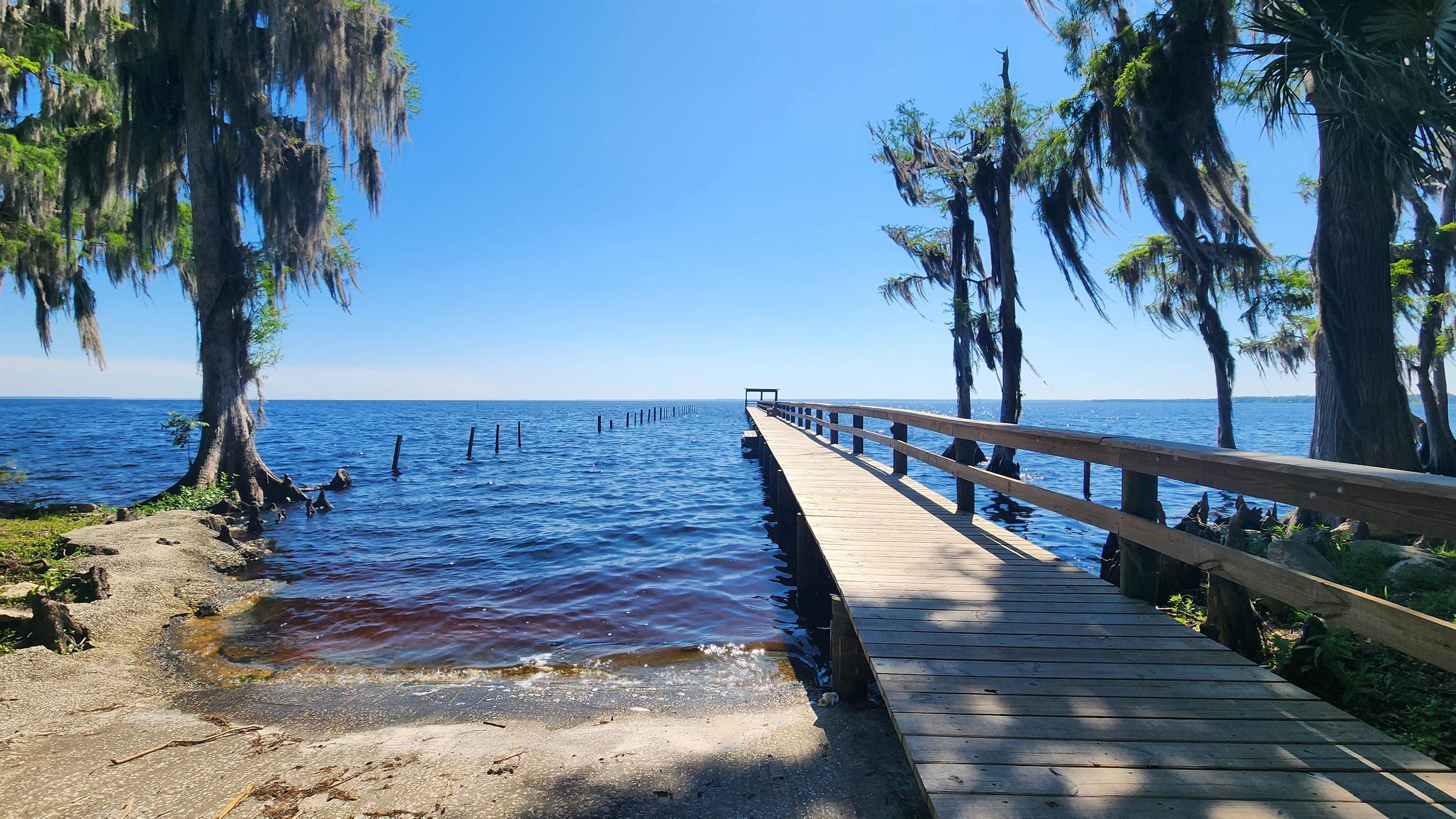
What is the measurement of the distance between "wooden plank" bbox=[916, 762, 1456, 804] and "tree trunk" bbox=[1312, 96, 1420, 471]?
22.9 feet

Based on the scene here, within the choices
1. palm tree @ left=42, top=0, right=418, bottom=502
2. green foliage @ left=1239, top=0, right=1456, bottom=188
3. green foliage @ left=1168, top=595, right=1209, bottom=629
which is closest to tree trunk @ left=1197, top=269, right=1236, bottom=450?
green foliage @ left=1239, top=0, right=1456, bottom=188

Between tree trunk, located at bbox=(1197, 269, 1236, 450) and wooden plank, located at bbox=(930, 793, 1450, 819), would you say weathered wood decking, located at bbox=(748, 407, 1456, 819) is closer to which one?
wooden plank, located at bbox=(930, 793, 1450, 819)

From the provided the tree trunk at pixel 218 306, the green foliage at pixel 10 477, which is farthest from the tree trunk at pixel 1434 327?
the green foliage at pixel 10 477

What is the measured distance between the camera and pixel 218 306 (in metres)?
13.1

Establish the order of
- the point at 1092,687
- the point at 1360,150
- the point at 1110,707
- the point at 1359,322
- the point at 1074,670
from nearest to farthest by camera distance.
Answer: the point at 1110,707 < the point at 1092,687 < the point at 1074,670 < the point at 1360,150 < the point at 1359,322

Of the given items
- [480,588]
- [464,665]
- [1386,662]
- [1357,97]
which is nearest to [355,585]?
[480,588]

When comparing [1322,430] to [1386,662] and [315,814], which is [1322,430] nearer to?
[1386,662]

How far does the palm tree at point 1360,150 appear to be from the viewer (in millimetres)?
5547

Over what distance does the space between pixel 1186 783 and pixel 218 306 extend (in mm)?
16652

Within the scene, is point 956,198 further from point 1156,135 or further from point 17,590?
point 17,590

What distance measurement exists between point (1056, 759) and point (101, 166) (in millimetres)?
17663

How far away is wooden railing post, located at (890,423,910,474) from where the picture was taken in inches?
348

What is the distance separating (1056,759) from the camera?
224cm

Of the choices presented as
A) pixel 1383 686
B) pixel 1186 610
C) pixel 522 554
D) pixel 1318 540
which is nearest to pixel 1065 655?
pixel 1383 686
